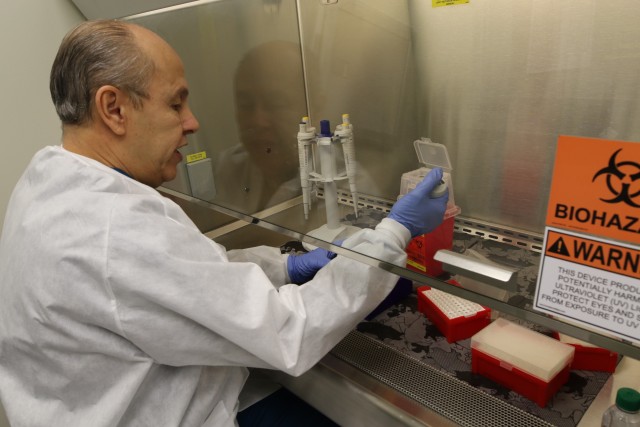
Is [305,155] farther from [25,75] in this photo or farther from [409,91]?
[25,75]

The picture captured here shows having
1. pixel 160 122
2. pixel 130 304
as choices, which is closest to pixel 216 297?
pixel 130 304

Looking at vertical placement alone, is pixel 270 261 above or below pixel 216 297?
below

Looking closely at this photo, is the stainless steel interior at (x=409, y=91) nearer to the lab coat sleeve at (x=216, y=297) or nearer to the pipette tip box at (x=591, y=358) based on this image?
the lab coat sleeve at (x=216, y=297)

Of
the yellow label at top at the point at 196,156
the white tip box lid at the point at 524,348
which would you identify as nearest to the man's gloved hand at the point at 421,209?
the white tip box lid at the point at 524,348

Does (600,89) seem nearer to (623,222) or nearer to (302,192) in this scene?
(623,222)

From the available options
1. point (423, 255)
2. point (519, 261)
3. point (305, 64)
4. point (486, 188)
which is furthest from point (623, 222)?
point (305, 64)

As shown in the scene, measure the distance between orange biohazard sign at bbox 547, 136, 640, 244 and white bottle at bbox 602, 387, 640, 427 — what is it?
0.32 meters

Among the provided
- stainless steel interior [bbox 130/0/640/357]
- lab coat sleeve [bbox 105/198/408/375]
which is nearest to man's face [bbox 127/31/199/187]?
lab coat sleeve [bbox 105/198/408/375]

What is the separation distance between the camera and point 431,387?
0.85 meters

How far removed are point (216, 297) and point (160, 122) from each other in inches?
14.5

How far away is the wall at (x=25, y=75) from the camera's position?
1486 mm

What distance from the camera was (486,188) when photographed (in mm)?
1134

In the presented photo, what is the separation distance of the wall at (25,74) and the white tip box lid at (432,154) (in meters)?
1.30

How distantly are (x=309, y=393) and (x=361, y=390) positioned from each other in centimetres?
18
